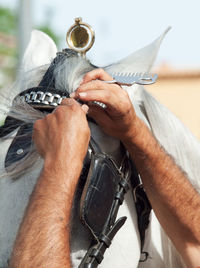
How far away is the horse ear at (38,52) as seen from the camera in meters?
1.94

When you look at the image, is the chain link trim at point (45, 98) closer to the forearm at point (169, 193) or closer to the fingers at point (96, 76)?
the fingers at point (96, 76)

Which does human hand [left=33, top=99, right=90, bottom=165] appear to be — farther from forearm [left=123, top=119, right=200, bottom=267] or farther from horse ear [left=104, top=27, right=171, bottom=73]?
horse ear [left=104, top=27, right=171, bottom=73]

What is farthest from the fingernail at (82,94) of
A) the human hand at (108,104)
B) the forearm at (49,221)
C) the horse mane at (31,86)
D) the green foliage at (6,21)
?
the green foliage at (6,21)

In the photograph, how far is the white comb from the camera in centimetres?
162

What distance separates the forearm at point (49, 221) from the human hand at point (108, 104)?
0.69 feet

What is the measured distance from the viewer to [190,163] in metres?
1.84

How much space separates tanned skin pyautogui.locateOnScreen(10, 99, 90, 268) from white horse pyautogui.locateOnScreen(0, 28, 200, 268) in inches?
3.3

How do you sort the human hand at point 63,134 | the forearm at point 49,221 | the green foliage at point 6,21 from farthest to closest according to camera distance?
the green foliage at point 6,21, the human hand at point 63,134, the forearm at point 49,221

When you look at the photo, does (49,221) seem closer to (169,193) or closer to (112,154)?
(112,154)

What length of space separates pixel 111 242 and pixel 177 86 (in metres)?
13.7

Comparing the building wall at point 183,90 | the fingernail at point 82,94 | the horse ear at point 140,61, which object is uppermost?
the building wall at point 183,90

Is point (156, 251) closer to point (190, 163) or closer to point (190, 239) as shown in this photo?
point (190, 239)

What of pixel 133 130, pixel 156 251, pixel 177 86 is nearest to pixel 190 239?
pixel 156 251

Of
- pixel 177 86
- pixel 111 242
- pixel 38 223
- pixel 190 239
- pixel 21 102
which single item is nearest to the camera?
pixel 38 223
